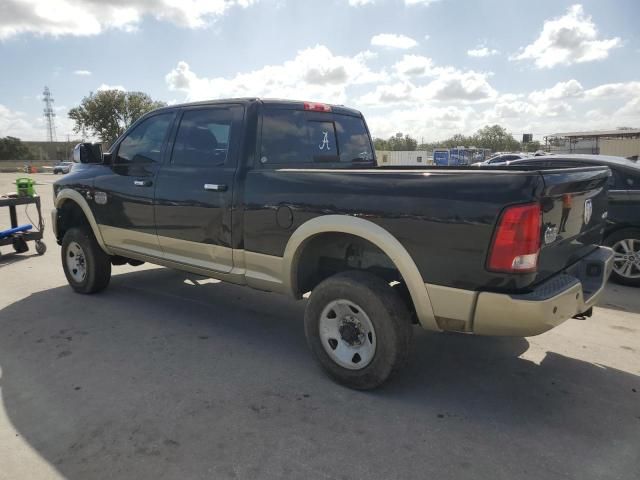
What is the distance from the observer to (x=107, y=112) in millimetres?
56625

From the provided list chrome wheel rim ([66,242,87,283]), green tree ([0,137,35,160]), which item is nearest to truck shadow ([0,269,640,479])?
chrome wheel rim ([66,242,87,283])

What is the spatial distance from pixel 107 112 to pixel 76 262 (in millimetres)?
57584

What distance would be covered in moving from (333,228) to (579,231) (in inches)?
65.1

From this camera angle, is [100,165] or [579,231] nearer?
[579,231]

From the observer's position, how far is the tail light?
254 centimetres

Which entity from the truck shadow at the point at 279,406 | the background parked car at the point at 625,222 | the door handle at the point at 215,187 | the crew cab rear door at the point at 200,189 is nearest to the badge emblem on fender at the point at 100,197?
the crew cab rear door at the point at 200,189

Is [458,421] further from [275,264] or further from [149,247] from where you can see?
[149,247]

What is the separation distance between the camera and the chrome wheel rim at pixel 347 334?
3.21 m

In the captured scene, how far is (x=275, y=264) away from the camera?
361 cm

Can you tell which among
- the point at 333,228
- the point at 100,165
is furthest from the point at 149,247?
the point at 333,228

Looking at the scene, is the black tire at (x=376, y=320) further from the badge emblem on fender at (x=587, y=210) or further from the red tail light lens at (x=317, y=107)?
the red tail light lens at (x=317, y=107)

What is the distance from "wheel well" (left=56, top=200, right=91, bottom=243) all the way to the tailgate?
16.0ft

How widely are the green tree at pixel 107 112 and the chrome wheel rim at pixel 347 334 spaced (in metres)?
58.3

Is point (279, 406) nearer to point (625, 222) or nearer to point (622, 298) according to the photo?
point (622, 298)
